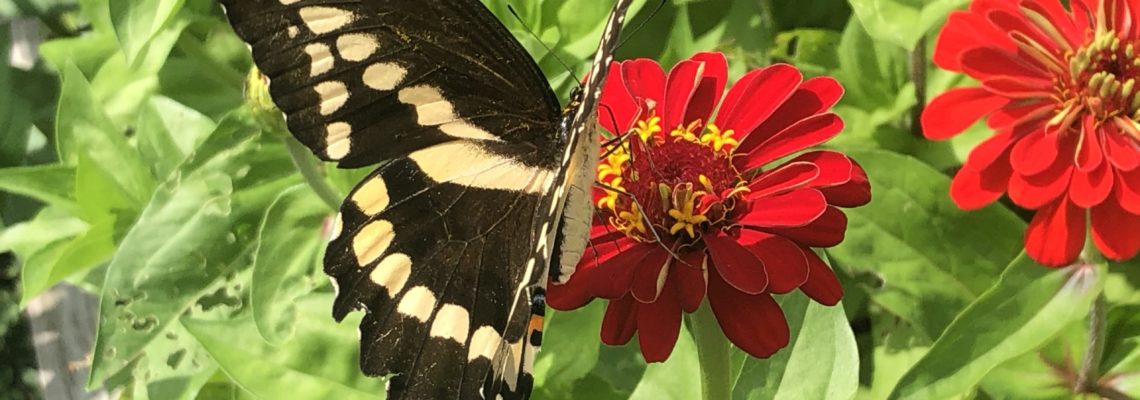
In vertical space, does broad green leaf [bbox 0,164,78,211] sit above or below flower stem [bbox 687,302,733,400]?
below

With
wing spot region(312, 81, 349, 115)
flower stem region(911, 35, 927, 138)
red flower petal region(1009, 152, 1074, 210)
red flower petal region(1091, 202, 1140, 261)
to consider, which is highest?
wing spot region(312, 81, 349, 115)

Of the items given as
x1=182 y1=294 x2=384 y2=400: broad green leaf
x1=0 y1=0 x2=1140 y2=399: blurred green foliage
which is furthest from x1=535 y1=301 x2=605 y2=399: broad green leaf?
x1=182 y1=294 x2=384 y2=400: broad green leaf

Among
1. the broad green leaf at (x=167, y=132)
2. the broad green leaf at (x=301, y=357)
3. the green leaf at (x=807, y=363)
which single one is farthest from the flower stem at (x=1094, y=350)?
the broad green leaf at (x=167, y=132)

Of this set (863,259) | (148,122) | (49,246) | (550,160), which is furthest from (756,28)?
(49,246)

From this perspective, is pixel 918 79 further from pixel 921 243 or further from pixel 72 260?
pixel 72 260

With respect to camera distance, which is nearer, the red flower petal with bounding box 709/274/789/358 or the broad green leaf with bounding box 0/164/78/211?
the red flower petal with bounding box 709/274/789/358

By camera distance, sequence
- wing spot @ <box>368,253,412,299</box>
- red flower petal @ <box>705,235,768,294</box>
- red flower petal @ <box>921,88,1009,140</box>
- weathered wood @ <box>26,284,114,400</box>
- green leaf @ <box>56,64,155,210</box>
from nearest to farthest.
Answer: red flower petal @ <box>705,235,768,294</box>, wing spot @ <box>368,253,412,299</box>, red flower petal @ <box>921,88,1009,140</box>, green leaf @ <box>56,64,155,210</box>, weathered wood @ <box>26,284,114,400</box>

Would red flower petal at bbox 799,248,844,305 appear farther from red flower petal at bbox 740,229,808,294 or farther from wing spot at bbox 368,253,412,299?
wing spot at bbox 368,253,412,299
